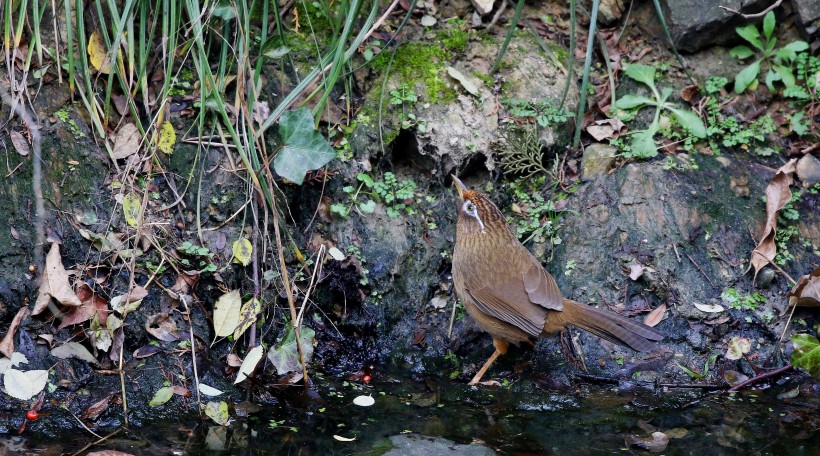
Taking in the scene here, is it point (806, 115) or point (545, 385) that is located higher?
point (806, 115)

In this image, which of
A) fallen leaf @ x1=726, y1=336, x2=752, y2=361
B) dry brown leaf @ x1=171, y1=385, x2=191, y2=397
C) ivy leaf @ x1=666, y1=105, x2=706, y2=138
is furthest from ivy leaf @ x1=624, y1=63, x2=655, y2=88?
dry brown leaf @ x1=171, y1=385, x2=191, y2=397

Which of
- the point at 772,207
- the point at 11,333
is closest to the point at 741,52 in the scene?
the point at 772,207

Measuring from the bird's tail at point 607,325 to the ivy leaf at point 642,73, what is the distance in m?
2.16

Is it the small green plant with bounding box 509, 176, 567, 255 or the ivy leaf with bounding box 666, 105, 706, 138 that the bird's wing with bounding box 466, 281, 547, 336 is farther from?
the ivy leaf with bounding box 666, 105, 706, 138

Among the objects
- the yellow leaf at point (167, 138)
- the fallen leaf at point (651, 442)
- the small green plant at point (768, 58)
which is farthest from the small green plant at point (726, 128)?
the yellow leaf at point (167, 138)

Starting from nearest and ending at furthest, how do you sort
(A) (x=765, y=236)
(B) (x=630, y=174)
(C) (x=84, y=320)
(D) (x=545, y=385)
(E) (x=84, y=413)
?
1. (E) (x=84, y=413)
2. (C) (x=84, y=320)
3. (D) (x=545, y=385)
4. (A) (x=765, y=236)
5. (B) (x=630, y=174)

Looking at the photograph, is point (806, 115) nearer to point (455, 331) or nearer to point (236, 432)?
point (455, 331)

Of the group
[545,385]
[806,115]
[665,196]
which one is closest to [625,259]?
[665,196]

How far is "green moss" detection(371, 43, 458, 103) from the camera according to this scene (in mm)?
6211

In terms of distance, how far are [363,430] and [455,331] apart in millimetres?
1325

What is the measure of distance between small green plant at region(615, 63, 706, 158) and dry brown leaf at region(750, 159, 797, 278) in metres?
0.61

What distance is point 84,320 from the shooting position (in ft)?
15.8

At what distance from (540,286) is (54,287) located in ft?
9.46

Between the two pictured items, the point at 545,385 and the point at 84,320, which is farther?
the point at 545,385
